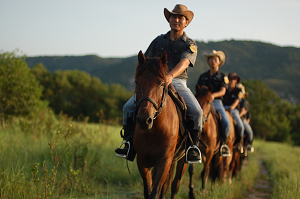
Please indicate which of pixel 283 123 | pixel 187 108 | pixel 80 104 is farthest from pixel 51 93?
pixel 187 108

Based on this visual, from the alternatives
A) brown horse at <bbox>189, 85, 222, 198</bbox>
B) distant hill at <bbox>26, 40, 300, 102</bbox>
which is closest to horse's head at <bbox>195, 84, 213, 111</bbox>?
brown horse at <bbox>189, 85, 222, 198</bbox>

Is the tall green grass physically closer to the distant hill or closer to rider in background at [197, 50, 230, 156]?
rider in background at [197, 50, 230, 156]

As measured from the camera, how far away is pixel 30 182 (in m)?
4.44

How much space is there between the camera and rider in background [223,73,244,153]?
816 cm

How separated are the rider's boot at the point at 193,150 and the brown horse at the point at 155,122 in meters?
0.37

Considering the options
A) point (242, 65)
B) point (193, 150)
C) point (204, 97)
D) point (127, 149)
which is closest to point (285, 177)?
point (204, 97)

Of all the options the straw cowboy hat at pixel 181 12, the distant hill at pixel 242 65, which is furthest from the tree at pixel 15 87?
the distant hill at pixel 242 65

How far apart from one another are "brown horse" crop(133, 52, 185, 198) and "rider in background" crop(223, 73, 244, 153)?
4906 mm

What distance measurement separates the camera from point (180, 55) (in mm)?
4426

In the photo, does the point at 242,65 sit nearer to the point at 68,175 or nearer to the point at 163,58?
the point at 68,175

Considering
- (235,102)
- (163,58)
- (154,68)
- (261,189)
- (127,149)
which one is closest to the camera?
(154,68)

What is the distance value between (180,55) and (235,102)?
4.77 metres

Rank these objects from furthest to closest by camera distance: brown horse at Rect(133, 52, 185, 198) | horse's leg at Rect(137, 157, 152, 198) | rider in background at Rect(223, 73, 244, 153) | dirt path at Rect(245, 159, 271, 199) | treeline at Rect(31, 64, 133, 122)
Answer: treeline at Rect(31, 64, 133, 122), rider in background at Rect(223, 73, 244, 153), dirt path at Rect(245, 159, 271, 199), horse's leg at Rect(137, 157, 152, 198), brown horse at Rect(133, 52, 185, 198)

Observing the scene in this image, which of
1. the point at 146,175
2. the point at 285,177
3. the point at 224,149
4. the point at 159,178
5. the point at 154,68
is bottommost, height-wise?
the point at 285,177
